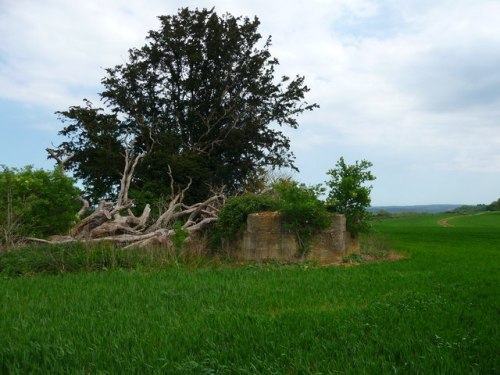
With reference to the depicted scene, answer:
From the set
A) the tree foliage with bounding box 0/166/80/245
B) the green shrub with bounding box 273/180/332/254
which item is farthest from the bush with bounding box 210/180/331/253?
the tree foliage with bounding box 0/166/80/245

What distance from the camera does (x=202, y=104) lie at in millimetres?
22750

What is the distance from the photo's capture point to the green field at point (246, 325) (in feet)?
13.5

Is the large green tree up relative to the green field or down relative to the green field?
up

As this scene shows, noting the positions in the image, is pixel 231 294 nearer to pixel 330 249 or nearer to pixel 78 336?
pixel 78 336

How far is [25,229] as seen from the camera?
13070 mm

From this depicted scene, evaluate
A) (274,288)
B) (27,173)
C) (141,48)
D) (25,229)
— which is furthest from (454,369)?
(141,48)

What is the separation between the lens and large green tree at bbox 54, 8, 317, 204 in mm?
21641

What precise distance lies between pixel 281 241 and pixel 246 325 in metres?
8.38

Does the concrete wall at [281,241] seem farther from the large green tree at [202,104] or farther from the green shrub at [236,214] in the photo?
the large green tree at [202,104]

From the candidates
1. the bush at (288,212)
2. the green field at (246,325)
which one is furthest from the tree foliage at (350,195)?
the green field at (246,325)

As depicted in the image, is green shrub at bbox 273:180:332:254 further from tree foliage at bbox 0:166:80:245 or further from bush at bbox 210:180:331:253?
tree foliage at bbox 0:166:80:245

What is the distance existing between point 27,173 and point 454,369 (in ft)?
42.0

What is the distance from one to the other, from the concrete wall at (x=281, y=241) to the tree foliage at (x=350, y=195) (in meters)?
1.25

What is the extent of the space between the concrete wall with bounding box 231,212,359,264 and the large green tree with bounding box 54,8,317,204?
7.83m
